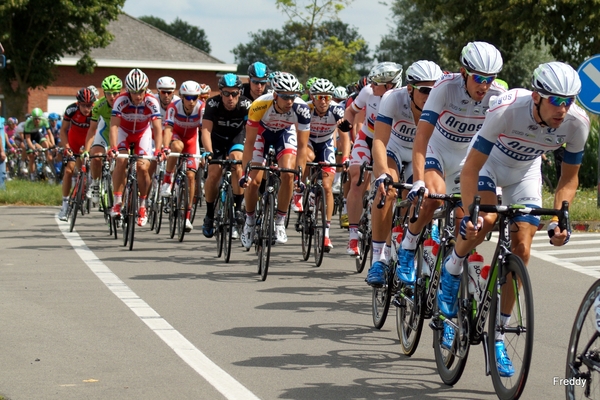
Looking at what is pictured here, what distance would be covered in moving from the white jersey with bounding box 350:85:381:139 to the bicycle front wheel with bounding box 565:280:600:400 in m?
7.33

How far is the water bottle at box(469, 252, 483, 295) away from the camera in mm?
6457

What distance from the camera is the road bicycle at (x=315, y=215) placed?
12.7 m

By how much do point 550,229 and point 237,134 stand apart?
8896mm

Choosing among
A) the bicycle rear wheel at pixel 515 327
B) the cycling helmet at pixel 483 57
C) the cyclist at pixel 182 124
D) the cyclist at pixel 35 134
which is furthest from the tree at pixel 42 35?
the bicycle rear wheel at pixel 515 327

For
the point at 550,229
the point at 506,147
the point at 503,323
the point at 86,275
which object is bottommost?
the point at 86,275

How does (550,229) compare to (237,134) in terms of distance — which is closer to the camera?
(550,229)

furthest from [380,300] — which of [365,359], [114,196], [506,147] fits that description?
[114,196]

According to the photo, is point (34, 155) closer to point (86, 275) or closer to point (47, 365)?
point (86, 275)

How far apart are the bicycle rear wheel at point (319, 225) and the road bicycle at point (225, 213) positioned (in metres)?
0.99

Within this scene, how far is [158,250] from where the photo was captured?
47.4 feet

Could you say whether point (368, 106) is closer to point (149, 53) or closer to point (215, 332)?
point (215, 332)

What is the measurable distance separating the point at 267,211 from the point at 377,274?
3.62 metres

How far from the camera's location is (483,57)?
7.37 meters

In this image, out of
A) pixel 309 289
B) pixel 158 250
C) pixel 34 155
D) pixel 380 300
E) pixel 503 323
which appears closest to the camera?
pixel 503 323
